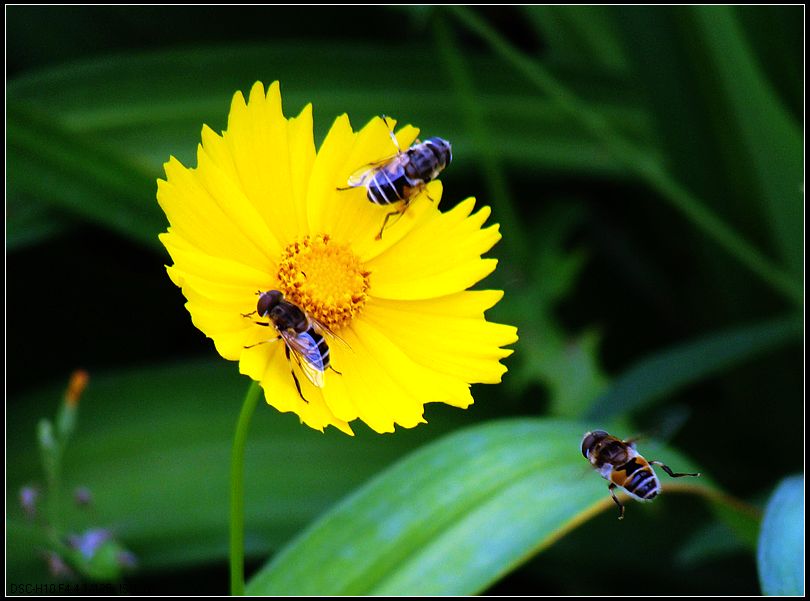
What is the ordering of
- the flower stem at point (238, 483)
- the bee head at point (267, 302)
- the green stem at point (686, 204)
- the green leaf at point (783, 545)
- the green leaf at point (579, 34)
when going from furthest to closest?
the green leaf at point (579, 34) < the green stem at point (686, 204) < the green leaf at point (783, 545) < the bee head at point (267, 302) < the flower stem at point (238, 483)

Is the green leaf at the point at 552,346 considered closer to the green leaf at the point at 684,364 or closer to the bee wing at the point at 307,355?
the green leaf at the point at 684,364

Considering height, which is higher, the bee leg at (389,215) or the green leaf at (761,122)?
the green leaf at (761,122)

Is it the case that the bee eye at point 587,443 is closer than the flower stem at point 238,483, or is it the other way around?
the flower stem at point 238,483

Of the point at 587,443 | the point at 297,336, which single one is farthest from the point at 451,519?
the point at 297,336

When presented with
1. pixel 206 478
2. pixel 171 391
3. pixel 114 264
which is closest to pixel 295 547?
pixel 206 478

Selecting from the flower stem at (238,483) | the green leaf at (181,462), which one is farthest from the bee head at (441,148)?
the green leaf at (181,462)

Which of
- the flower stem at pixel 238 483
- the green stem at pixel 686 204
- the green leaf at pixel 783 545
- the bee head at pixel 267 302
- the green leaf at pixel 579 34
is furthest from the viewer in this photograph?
the green leaf at pixel 579 34
